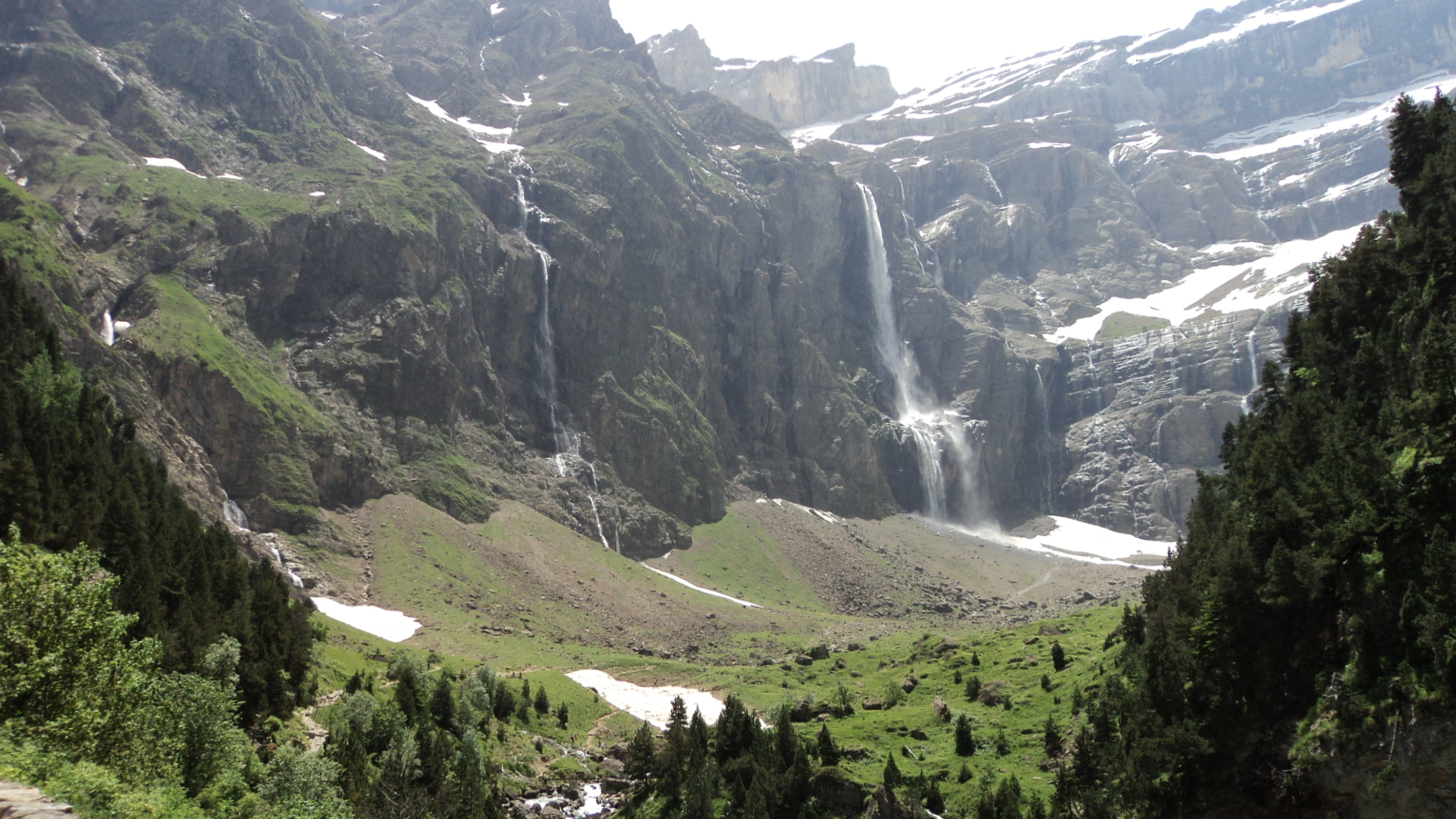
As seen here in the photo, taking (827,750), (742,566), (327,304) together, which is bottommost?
(742,566)

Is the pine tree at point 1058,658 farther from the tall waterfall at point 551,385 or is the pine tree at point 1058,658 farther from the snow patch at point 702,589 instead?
the tall waterfall at point 551,385

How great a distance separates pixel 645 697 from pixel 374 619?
36619 mm

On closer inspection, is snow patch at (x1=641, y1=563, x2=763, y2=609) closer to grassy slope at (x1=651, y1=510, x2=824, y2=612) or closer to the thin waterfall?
grassy slope at (x1=651, y1=510, x2=824, y2=612)

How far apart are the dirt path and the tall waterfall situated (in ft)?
421

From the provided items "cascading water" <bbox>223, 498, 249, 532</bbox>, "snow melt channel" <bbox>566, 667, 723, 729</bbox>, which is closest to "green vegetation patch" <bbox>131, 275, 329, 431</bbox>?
"cascading water" <bbox>223, 498, 249, 532</bbox>

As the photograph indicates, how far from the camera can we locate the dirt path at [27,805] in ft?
58.2

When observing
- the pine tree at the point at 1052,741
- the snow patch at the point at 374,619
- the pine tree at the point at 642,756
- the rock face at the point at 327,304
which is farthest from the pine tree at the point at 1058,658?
the rock face at the point at 327,304

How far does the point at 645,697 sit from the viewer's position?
8250 centimetres

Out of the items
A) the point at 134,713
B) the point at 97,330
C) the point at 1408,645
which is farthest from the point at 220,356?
the point at 1408,645

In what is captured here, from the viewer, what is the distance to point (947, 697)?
5466cm

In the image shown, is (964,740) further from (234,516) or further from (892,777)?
(234,516)

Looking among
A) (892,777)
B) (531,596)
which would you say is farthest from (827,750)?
(531,596)

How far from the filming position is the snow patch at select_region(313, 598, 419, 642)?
318ft

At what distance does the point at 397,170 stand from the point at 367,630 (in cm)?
11694
